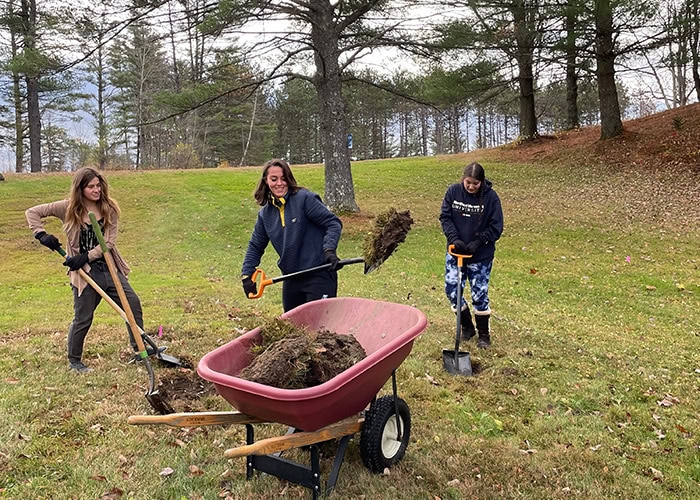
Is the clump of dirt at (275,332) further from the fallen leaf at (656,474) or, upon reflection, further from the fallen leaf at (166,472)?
the fallen leaf at (656,474)

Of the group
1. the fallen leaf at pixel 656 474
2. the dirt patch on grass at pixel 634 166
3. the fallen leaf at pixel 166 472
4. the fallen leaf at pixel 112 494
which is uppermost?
the dirt patch on grass at pixel 634 166

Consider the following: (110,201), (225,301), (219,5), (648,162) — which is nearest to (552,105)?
(648,162)

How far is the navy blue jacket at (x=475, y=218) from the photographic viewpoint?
5.16 m

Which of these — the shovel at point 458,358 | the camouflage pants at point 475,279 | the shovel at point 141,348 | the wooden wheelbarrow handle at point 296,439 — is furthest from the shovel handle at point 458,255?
the shovel at point 141,348

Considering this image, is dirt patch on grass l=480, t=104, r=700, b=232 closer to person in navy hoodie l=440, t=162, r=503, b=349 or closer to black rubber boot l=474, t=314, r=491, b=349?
black rubber boot l=474, t=314, r=491, b=349

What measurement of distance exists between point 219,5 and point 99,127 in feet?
68.4

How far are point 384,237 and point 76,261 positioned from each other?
2509mm

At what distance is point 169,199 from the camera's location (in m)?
17.0

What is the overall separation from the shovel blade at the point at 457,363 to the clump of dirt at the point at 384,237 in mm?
1207

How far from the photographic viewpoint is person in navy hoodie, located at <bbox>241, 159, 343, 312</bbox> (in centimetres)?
397

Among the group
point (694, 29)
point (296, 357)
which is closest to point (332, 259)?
point (296, 357)

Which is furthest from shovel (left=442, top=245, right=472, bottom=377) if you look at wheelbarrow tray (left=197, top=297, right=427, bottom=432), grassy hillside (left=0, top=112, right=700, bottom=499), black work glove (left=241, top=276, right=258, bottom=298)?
black work glove (left=241, top=276, right=258, bottom=298)

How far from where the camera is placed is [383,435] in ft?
10.4

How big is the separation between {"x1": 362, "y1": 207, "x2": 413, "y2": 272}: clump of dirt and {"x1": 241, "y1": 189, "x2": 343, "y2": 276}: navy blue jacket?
40 centimetres
